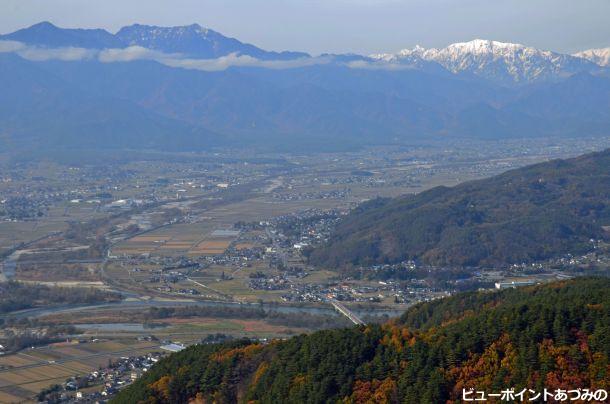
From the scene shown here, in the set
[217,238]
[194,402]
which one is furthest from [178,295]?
[194,402]

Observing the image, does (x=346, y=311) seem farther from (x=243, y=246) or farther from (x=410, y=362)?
(x=410, y=362)

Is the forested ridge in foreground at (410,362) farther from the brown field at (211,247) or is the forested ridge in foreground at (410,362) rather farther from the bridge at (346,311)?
the brown field at (211,247)

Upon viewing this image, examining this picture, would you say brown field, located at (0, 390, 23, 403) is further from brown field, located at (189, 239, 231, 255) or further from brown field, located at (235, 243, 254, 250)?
brown field, located at (235, 243, 254, 250)

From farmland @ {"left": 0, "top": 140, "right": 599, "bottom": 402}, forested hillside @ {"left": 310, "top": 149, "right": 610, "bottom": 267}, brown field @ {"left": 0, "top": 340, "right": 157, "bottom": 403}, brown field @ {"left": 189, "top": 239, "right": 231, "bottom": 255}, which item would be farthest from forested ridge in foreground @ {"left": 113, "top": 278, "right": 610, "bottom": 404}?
brown field @ {"left": 189, "top": 239, "right": 231, "bottom": 255}

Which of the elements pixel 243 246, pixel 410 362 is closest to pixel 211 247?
pixel 243 246

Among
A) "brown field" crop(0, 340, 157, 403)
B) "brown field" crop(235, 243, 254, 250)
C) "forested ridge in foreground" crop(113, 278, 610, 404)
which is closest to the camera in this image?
"forested ridge in foreground" crop(113, 278, 610, 404)
